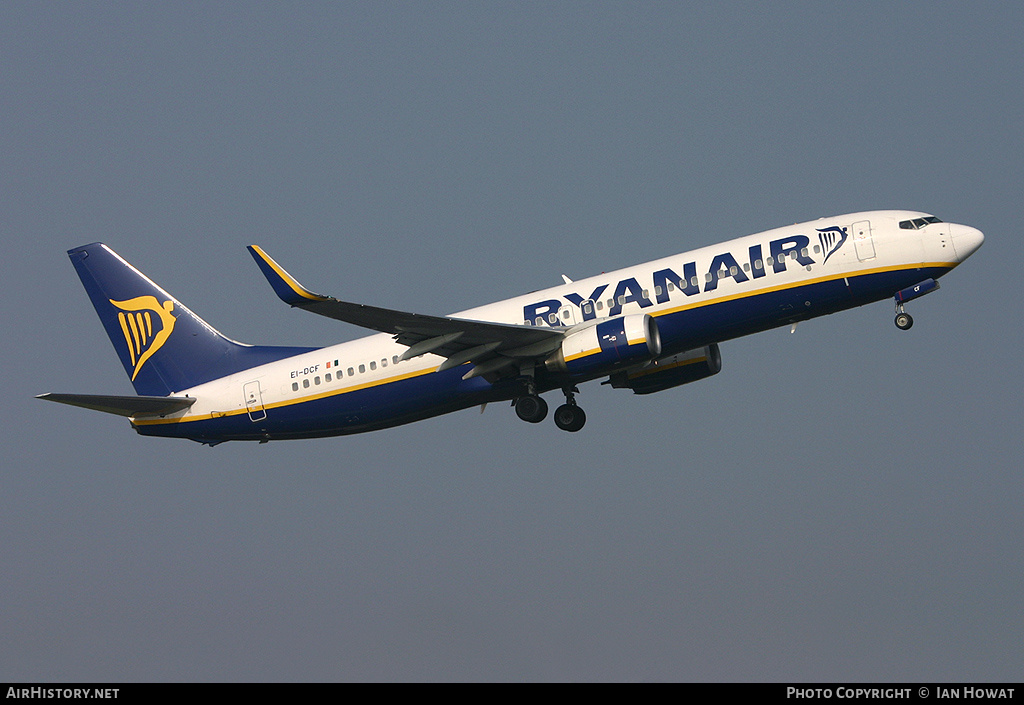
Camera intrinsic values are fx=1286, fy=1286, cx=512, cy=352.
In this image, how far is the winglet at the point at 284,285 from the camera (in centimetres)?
3456

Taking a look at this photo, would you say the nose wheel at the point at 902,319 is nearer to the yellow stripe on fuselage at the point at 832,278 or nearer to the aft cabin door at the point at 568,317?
the yellow stripe on fuselage at the point at 832,278

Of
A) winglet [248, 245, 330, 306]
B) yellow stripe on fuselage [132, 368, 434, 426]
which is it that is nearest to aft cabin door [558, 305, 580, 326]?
yellow stripe on fuselage [132, 368, 434, 426]

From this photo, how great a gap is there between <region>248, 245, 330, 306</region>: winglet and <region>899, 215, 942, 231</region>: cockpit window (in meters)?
17.1

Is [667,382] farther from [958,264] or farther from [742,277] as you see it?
[958,264]

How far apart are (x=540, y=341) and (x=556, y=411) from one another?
444 cm

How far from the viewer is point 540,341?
128ft

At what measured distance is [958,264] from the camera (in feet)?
125

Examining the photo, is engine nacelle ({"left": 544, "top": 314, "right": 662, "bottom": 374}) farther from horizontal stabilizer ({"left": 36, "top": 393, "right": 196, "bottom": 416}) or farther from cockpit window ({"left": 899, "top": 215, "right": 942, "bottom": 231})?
horizontal stabilizer ({"left": 36, "top": 393, "right": 196, "bottom": 416})

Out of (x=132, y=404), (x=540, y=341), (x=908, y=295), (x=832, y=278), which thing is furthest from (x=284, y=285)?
(x=908, y=295)

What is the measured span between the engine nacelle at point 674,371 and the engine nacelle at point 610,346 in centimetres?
462

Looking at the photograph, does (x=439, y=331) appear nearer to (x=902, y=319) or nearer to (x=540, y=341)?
(x=540, y=341)

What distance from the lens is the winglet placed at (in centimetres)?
3456
